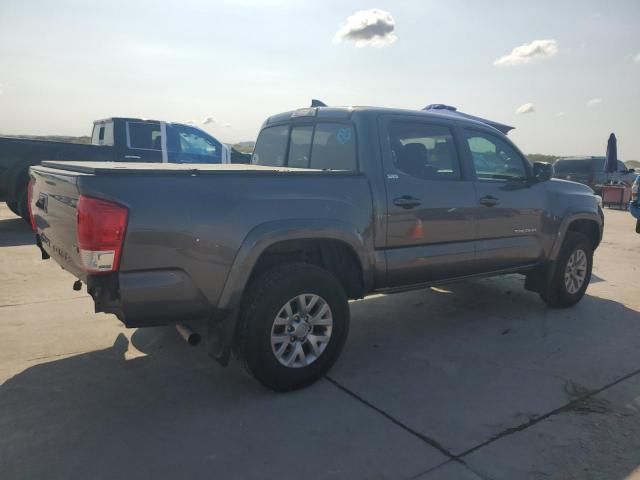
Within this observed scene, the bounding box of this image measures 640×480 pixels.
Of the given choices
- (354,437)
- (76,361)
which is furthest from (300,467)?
(76,361)

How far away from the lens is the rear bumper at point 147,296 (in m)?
2.76

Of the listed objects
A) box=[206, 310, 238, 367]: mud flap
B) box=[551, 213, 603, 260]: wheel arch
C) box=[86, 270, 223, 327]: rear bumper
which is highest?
box=[551, 213, 603, 260]: wheel arch

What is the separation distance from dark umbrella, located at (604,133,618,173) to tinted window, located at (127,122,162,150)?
48.2 feet

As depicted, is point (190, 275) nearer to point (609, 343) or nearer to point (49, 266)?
point (609, 343)

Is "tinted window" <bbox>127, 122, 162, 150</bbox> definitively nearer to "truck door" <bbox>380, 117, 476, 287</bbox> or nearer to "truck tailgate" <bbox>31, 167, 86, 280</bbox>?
"truck tailgate" <bbox>31, 167, 86, 280</bbox>

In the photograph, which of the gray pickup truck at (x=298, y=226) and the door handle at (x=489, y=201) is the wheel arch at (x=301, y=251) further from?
the door handle at (x=489, y=201)

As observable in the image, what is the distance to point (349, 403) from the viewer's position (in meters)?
3.25

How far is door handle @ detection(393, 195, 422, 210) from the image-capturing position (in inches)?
149

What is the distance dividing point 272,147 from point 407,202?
1562 mm

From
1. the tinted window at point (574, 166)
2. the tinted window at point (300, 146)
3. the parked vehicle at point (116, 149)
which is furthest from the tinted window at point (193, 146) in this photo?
the tinted window at point (574, 166)

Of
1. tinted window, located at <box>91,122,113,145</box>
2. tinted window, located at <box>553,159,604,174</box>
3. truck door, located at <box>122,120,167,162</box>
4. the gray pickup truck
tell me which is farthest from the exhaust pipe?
tinted window, located at <box>553,159,604,174</box>

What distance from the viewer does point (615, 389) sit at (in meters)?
3.52

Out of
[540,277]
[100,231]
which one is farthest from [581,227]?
[100,231]

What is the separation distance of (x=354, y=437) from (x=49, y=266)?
5200mm
